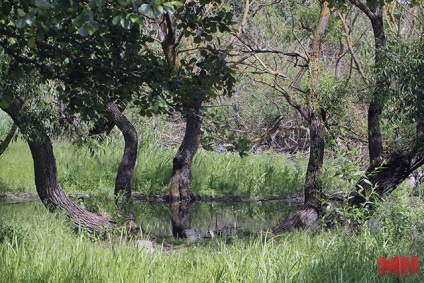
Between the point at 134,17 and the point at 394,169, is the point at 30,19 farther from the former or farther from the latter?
the point at 394,169


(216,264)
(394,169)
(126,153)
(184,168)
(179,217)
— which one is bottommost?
(179,217)

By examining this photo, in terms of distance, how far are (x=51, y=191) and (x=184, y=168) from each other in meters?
4.91

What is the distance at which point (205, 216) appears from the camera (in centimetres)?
1195

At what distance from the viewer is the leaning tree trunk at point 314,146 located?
9562 millimetres

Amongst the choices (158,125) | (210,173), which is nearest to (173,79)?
(210,173)

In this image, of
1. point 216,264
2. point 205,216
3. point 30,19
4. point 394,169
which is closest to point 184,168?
point 205,216

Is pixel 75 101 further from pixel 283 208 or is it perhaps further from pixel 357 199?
pixel 283 208

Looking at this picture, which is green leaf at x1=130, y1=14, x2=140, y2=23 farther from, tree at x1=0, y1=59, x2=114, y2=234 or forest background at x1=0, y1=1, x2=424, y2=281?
tree at x1=0, y1=59, x2=114, y2=234

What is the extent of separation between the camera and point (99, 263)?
4719 millimetres

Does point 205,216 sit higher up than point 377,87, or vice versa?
point 377,87

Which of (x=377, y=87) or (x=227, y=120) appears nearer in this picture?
(x=377, y=87)

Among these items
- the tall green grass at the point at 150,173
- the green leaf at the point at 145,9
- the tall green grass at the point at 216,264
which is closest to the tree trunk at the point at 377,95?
the tall green grass at the point at 216,264

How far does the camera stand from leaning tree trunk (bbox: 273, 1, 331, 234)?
9.56 metres

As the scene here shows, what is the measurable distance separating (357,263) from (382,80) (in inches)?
155
